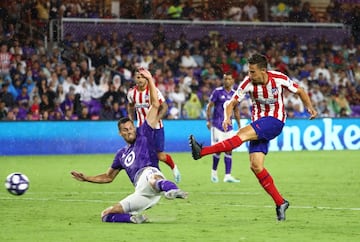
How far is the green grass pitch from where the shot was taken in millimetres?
9750

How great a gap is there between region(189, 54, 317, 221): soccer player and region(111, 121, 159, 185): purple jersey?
0.55 m

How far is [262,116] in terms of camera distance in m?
11.6

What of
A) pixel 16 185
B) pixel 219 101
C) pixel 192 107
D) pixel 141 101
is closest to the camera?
pixel 16 185

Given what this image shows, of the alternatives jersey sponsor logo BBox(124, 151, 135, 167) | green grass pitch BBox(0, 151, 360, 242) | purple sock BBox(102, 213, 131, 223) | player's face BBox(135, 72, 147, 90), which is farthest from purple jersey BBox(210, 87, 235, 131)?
purple sock BBox(102, 213, 131, 223)

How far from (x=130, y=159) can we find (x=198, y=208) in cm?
198

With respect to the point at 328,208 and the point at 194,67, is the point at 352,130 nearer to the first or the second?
the point at 194,67

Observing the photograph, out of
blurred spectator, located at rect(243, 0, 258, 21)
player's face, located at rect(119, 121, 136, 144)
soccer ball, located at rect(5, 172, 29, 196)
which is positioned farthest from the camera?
blurred spectator, located at rect(243, 0, 258, 21)

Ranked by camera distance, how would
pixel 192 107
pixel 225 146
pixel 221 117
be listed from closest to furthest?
pixel 225 146
pixel 221 117
pixel 192 107

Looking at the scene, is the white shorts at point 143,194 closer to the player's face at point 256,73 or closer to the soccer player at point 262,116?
the soccer player at point 262,116

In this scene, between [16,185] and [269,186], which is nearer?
[16,185]

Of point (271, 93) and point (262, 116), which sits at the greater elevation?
point (271, 93)

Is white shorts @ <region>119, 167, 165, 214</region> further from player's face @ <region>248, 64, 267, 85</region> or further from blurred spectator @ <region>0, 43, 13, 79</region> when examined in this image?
blurred spectator @ <region>0, 43, 13, 79</region>

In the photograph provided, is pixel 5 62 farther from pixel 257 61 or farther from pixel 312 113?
pixel 312 113

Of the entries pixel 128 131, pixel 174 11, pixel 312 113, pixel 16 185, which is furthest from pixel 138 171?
pixel 174 11
